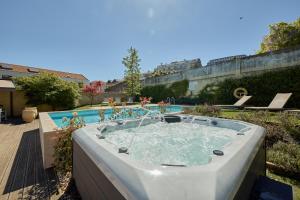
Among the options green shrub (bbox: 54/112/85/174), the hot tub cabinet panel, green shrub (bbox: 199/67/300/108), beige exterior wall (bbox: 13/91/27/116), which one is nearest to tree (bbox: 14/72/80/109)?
beige exterior wall (bbox: 13/91/27/116)

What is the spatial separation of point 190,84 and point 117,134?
1322cm

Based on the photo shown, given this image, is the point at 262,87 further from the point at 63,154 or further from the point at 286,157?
the point at 63,154

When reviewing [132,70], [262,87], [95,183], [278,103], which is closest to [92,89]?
[132,70]

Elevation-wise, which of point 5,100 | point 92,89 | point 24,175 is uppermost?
point 92,89

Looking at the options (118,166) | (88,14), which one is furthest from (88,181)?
(88,14)

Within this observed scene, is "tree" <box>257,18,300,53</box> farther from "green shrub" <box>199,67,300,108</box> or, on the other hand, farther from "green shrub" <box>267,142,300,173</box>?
"green shrub" <box>267,142,300,173</box>

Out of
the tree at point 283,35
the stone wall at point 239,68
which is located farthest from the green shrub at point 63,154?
the tree at point 283,35

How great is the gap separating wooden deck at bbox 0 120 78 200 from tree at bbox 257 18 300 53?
2206 centimetres

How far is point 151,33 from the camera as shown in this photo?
11344 mm

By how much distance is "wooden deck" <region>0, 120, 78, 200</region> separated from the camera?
2.51 metres

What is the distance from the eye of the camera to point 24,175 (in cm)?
310

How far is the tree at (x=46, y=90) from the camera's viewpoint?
1088cm

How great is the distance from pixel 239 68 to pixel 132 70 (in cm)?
1089

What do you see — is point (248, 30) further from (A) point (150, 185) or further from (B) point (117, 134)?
(A) point (150, 185)
